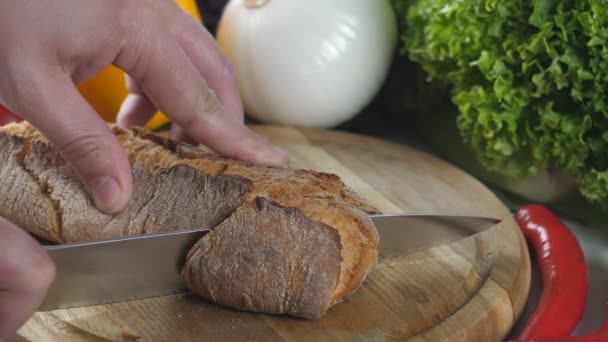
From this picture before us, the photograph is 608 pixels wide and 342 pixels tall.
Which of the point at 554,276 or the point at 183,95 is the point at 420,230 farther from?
the point at 183,95

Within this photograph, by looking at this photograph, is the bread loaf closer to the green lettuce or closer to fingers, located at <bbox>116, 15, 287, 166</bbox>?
fingers, located at <bbox>116, 15, 287, 166</bbox>

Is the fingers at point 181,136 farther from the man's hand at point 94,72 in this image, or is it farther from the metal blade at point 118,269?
the metal blade at point 118,269

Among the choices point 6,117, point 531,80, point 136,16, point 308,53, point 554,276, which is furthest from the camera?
point 6,117

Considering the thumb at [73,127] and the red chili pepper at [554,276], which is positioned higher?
the thumb at [73,127]

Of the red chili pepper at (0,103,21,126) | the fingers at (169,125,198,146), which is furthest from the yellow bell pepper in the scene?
the fingers at (169,125,198,146)

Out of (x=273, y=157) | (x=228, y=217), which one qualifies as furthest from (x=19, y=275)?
(x=273, y=157)

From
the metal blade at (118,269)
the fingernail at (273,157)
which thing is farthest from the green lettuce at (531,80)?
the metal blade at (118,269)
